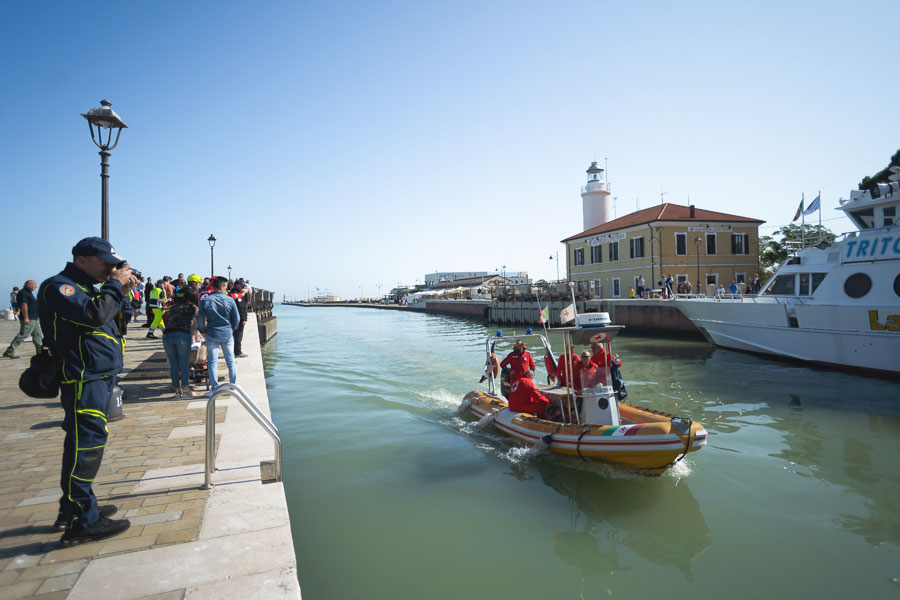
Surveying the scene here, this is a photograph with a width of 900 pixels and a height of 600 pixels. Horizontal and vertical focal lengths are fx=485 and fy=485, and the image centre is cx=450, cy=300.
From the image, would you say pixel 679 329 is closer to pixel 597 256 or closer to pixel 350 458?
pixel 597 256

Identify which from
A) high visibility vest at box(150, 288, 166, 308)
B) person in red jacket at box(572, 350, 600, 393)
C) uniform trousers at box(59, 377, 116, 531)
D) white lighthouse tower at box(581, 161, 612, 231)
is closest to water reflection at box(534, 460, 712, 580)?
person in red jacket at box(572, 350, 600, 393)

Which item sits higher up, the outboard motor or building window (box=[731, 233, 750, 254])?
building window (box=[731, 233, 750, 254])

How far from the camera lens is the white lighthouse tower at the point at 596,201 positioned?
5281cm

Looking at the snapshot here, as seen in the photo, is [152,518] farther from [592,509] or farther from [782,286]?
[782,286]

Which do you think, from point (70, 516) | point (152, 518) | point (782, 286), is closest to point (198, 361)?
point (152, 518)

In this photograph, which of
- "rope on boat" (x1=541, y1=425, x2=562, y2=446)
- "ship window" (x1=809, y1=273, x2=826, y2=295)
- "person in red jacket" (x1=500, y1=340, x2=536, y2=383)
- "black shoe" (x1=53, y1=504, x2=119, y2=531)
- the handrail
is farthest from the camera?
"ship window" (x1=809, y1=273, x2=826, y2=295)

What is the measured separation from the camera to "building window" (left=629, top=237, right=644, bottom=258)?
38341mm

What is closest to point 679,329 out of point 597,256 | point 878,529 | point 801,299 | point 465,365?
point 801,299

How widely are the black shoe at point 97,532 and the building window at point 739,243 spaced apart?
42.3 metres

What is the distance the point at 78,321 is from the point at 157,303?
1027 cm

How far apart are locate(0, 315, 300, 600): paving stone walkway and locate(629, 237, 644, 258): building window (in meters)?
36.5

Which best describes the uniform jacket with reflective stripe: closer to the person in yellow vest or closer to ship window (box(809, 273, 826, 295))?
the person in yellow vest

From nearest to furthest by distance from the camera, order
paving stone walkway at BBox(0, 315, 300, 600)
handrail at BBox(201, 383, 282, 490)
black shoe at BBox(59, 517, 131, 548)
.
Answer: paving stone walkway at BBox(0, 315, 300, 600)
black shoe at BBox(59, 517, 131, 548)
handrail at BBox(201, 383, 282, 490)

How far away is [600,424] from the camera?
307 inches
